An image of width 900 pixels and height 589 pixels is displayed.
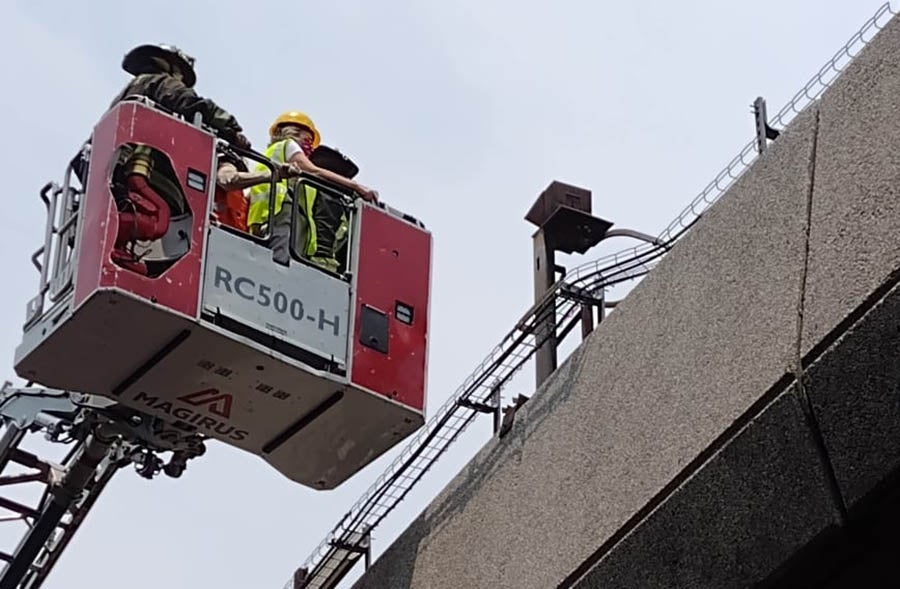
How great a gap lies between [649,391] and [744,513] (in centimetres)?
122

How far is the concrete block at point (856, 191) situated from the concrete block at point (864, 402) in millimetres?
227

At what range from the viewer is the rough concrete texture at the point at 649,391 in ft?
18.3

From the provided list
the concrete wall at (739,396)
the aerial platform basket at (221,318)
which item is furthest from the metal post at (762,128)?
the aerial platform basket at (221,318)

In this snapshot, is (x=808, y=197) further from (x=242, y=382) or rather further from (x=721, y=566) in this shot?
(x=242, y=382)

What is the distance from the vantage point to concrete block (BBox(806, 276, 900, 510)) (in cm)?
452

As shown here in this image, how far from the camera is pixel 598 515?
622 centimetres

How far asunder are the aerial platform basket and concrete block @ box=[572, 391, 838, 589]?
3702 millimetres

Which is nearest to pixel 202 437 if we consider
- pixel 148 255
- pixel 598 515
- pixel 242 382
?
pixel 242 382

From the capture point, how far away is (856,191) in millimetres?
5141

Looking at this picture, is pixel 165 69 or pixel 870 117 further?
pixel 165 69

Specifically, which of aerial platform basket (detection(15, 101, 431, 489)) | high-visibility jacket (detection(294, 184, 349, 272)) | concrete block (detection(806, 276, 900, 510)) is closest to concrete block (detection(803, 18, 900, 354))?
concrete block (detection(806, 276, 900, 510))

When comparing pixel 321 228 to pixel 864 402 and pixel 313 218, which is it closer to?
pixel 313 218

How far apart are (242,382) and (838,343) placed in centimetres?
481

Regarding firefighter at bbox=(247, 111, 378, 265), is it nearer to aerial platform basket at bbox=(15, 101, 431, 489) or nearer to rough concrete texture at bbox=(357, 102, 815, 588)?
aerial platform basket at bbox=(15, 101, 431, 489)
